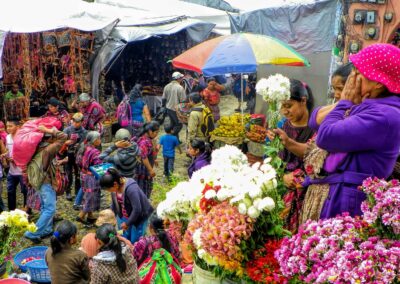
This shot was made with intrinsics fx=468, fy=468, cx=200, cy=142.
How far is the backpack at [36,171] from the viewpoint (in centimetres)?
611

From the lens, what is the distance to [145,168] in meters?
6.52

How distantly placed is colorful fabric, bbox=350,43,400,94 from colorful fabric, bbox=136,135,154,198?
4756 mm

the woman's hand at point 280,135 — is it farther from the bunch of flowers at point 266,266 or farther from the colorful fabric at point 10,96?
the colorful fabric at point 10,96

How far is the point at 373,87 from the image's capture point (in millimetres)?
2018

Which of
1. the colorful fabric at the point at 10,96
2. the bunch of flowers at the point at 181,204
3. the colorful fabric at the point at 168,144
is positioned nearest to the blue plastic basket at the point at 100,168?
the colorful fabric at the point at 168,144

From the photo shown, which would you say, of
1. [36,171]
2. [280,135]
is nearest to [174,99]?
[36,171]

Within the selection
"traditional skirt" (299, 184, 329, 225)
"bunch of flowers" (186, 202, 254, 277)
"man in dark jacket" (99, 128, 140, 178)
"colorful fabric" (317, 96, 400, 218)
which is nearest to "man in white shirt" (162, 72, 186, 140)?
"man in dark jacket" (99, 128, 140, 178)

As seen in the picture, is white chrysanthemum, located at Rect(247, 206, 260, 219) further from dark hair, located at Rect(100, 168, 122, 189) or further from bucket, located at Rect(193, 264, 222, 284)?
dark hair, located at Rect(100, 168, 122, 189)

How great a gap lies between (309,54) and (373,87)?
23.9ft

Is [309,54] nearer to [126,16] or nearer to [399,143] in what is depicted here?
[126,16]

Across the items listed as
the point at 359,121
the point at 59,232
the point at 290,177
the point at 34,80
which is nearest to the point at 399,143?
the point at 359,121

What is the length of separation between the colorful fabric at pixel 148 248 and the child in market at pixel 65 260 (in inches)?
21.4

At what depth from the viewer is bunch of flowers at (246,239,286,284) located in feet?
6.27

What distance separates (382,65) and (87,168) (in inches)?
203
